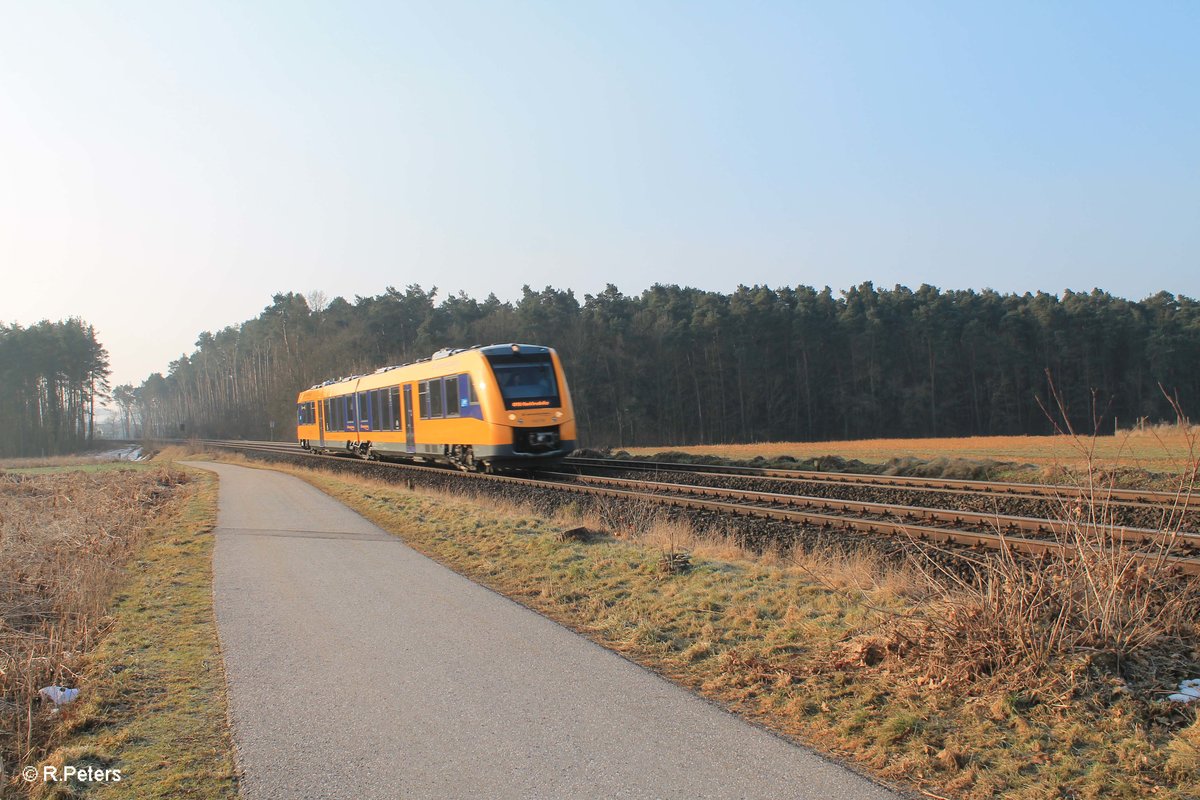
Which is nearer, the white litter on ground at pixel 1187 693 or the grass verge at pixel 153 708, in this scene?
the grass verge at pixel 153 708

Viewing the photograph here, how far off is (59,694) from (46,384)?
339ft

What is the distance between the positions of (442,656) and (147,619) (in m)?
3.60

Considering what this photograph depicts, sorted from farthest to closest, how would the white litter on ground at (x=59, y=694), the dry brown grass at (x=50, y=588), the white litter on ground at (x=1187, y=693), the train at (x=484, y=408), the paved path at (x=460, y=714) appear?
1. the train at (x=484, y=408)
2. the dry brown grass at (x=50, y=588)
3. the white litter on ground at (x=59, y=694)
4. the white litter on ground at (x=1187, y=693)
5. the paved path at (x=460, y=714)

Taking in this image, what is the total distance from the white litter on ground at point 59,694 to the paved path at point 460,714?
3.29 ft

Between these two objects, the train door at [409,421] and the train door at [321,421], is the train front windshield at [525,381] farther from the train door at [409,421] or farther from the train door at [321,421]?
the train door at [321,421]

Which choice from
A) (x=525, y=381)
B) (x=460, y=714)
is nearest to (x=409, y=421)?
(x=525, y=381)

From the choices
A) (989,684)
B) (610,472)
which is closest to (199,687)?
(989,684)

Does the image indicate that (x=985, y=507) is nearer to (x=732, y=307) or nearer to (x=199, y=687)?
(x=199, y=687)

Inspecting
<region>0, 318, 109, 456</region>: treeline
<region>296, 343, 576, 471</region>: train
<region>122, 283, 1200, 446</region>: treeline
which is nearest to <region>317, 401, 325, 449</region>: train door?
<region>296, 343, 576, 471</region>: train

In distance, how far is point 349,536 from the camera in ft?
43.7

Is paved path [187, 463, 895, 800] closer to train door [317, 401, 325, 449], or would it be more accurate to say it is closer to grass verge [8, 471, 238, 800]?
grass verge [8, 471, 238, 800]

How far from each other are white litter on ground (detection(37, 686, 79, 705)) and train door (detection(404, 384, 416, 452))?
66.3 ft

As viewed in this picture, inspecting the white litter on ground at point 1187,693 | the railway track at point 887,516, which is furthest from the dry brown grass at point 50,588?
the railway track at point 887,516

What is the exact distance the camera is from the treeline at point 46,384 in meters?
86.6
